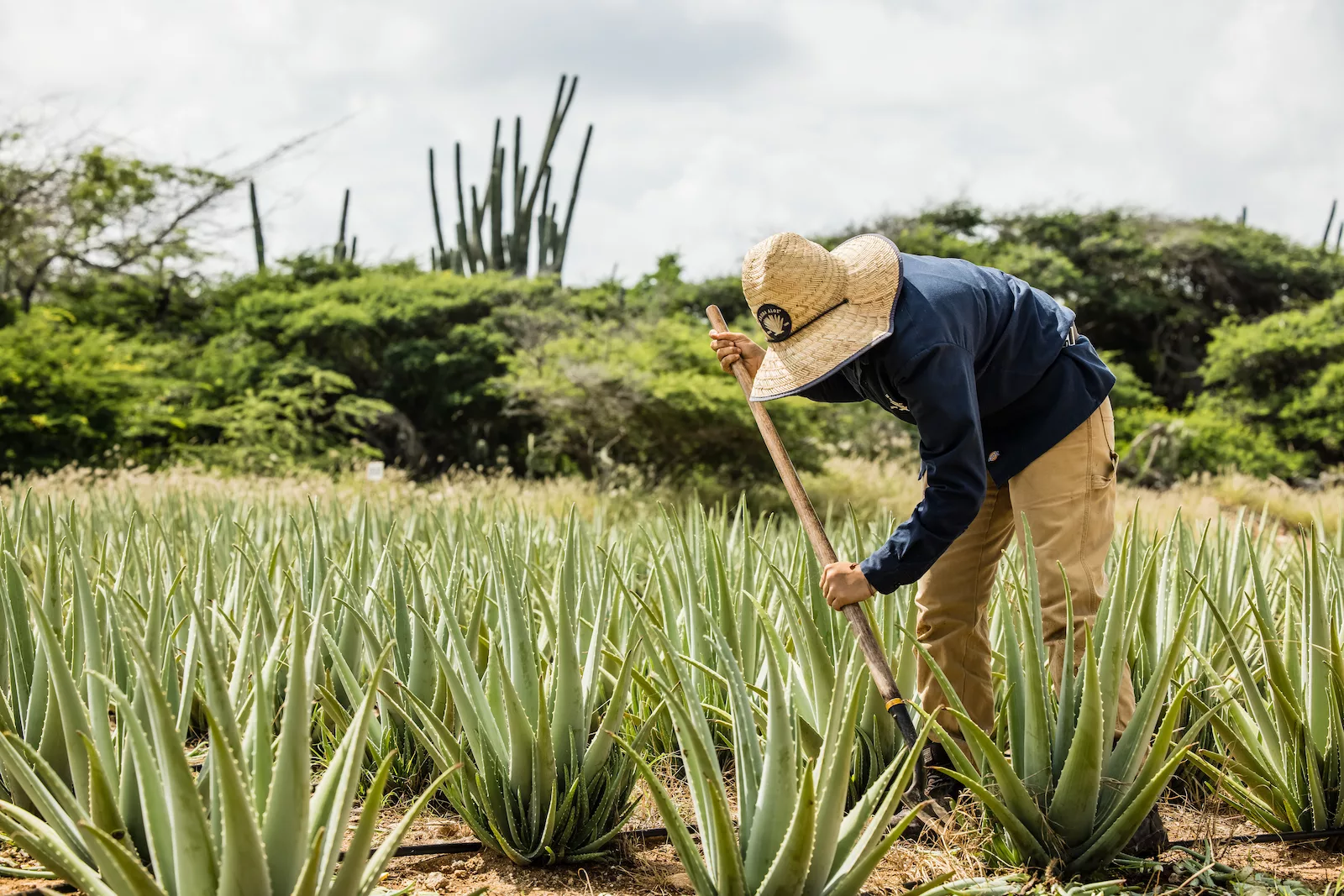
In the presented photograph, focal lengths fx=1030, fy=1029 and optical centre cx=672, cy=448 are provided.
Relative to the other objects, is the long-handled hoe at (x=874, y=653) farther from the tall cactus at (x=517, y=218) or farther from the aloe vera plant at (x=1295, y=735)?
the tall cactus at (x=517, y=218)

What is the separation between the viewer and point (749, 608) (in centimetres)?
263

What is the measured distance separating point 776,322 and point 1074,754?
1.04 meters

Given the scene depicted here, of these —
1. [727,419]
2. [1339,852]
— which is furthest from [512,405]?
[1339,852]

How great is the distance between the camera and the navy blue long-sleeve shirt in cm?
201

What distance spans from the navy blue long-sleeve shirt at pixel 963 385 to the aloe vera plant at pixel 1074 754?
0.19 metres

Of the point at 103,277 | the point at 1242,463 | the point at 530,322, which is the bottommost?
the point at 1242,463

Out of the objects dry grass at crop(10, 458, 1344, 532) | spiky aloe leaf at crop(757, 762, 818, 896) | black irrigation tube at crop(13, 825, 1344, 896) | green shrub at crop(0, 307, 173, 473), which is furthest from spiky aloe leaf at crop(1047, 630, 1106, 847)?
green shrub at crop(0, 307, 173, 473)

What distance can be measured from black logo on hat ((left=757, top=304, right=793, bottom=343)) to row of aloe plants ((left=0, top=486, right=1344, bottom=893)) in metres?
0.59

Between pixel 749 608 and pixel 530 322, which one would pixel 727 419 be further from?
pixel 749 608

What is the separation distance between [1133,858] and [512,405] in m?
11.8

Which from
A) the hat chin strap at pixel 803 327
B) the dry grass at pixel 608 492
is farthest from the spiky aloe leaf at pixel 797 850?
the dry grass at pixel 608 492

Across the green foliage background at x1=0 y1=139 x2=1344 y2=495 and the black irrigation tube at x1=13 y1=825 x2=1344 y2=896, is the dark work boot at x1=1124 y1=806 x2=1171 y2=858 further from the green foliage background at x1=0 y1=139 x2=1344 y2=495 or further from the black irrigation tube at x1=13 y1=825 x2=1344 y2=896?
the green foliage background at x1=0 y1=139 x2=1344 y2=495

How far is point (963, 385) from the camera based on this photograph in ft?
6.56

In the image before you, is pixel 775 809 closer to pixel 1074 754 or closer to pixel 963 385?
pixel 1074 754
